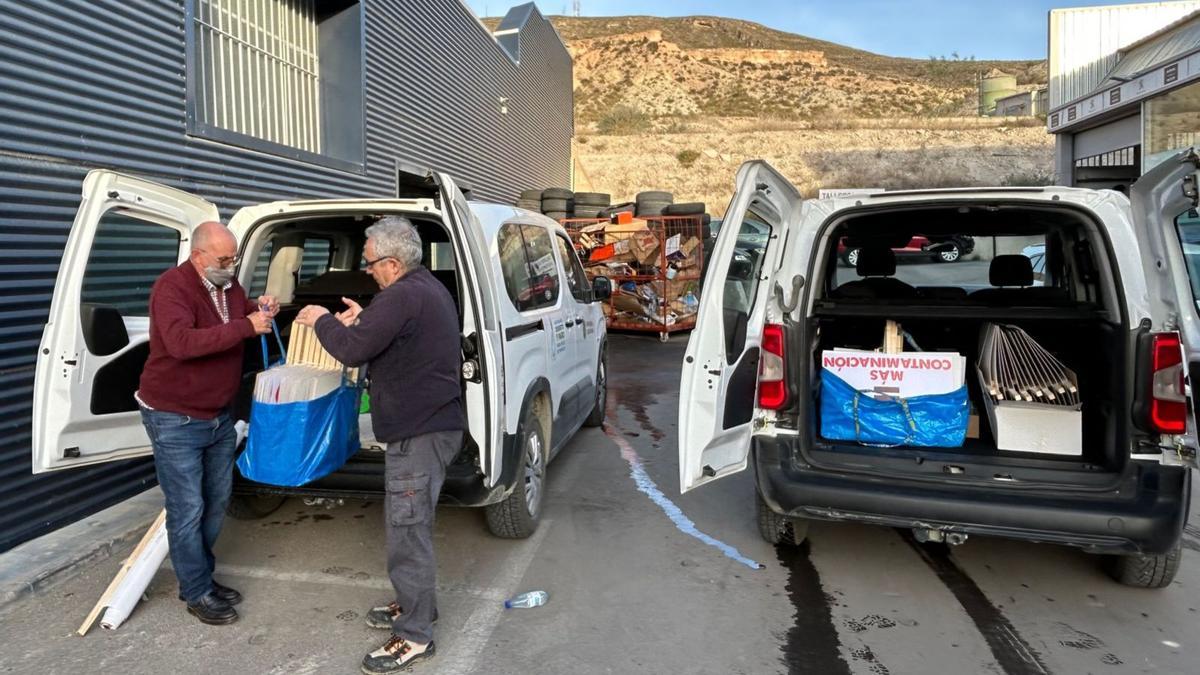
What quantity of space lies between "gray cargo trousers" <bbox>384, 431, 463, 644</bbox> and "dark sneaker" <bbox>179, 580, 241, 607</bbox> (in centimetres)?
99

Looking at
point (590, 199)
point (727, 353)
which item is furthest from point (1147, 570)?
point (590, 199)

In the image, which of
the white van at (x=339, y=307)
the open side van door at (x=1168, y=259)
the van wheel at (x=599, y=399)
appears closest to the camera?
the open side van door at (x=1168, y=259)

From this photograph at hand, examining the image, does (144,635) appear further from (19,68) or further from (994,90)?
(994,90)

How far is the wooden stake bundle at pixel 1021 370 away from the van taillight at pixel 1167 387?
592 mm

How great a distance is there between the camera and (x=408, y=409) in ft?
9.85

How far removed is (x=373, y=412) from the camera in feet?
9.91

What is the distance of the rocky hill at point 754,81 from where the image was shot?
2188 inches

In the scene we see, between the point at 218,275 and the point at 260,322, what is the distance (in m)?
0.31

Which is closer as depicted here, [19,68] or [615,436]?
[19,68]

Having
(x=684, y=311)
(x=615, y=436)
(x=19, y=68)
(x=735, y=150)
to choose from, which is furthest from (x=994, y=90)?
(x=19, y=68)

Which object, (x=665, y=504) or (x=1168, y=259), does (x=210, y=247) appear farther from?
(x=1168, y=259)

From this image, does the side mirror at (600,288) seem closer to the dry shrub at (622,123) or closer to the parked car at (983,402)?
the parked car at (983,402)

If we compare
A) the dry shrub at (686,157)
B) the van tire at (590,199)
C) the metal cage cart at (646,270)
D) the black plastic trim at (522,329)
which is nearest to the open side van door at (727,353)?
the black plastic trim at (522,329)

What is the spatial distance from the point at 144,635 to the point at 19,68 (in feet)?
10.6
